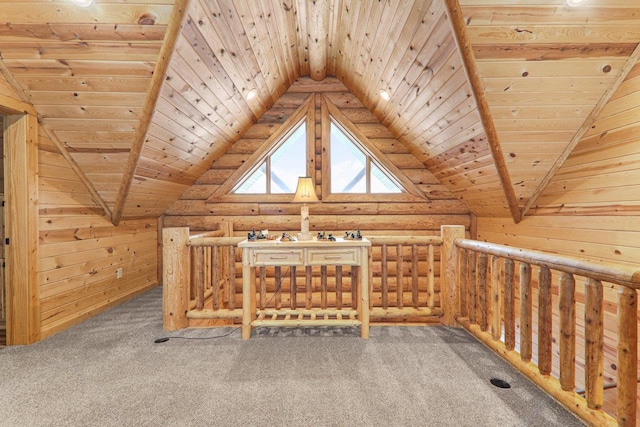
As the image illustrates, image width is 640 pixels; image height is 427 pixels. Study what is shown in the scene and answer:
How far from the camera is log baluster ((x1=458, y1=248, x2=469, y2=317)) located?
2.75 m

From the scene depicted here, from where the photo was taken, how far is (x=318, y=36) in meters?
3.23

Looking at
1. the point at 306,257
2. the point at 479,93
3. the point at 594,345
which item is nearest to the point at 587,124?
the point at 479,93

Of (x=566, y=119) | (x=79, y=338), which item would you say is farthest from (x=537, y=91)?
(x=79, y=338)

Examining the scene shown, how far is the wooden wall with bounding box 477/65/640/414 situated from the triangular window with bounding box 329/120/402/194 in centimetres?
200

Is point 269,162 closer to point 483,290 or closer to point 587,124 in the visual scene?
point 483,290

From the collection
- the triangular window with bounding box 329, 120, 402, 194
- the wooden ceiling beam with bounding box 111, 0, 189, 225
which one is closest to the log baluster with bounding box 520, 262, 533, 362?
the triangular window with bounding box 329, 120, 402, 194

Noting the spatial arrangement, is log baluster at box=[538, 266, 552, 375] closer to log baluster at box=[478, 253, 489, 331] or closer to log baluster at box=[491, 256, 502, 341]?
log baluster at box=[491, 256, 502, 341]

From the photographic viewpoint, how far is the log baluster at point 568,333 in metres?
1.62

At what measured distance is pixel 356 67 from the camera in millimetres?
3564

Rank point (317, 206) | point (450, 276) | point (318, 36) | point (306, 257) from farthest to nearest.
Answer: point (317, 206) < point (318, 36) < point (450, 276) < point (306, 257)

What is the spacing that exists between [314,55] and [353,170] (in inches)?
66.7

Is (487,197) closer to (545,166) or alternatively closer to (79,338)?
(545,166)

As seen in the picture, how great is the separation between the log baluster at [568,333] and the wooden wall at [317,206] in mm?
2675

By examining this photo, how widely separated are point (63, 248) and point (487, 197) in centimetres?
482
